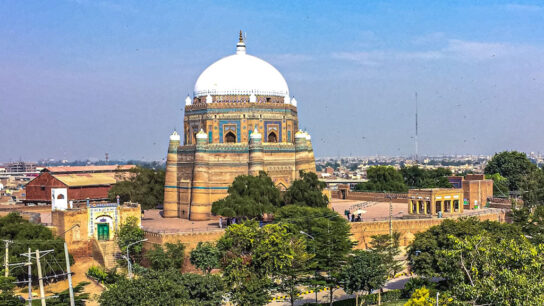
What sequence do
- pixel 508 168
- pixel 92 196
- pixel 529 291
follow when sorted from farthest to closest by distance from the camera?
pixel 508 168, pixel 92 196, pixel 529 291

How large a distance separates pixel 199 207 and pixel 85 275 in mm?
11198

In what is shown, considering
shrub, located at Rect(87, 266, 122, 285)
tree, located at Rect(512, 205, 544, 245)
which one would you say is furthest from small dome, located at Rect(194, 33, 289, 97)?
tree, located at Rect(512, 205, 544, 245)

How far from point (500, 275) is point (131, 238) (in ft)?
85.9

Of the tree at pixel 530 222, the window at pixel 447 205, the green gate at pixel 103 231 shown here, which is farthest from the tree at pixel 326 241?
the window at pixel 447 205

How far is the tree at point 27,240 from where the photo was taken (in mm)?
41688

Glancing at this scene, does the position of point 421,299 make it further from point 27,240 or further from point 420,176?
point 420,176

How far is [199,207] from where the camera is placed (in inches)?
2101

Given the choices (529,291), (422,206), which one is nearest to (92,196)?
(422,206)

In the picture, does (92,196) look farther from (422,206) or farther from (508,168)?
(508,168)

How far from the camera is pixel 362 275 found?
36.7 metres

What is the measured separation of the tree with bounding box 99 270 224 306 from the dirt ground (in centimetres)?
947

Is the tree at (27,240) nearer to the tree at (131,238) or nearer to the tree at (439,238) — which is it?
the tree at (131,238)

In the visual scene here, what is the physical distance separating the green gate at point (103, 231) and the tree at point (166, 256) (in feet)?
18.0

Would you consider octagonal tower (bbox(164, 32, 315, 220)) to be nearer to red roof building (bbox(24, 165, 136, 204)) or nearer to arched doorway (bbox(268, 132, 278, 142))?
arched doorway (bbox(268, 132, 278, 142))
